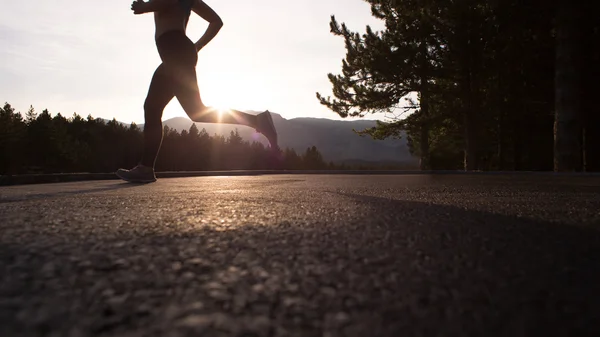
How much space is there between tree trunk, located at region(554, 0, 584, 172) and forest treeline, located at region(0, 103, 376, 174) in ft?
97.1

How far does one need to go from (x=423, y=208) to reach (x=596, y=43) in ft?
48.2

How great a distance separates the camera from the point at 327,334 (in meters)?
0.50

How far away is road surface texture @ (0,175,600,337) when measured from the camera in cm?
54

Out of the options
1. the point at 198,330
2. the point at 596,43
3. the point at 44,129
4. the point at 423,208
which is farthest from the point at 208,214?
the point at 44,129

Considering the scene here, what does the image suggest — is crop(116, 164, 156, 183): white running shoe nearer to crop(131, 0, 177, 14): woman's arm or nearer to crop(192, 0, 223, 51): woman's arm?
crop(192, 0, 223, 51): woman's arm

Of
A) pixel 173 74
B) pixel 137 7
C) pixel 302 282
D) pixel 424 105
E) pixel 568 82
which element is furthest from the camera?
pixel 424 105

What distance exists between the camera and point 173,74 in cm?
460

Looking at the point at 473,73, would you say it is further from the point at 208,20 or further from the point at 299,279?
the point at 299,279

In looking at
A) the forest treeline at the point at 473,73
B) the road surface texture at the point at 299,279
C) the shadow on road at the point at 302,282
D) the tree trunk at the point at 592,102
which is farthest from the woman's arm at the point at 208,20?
the tree trunk at the point at 592,102

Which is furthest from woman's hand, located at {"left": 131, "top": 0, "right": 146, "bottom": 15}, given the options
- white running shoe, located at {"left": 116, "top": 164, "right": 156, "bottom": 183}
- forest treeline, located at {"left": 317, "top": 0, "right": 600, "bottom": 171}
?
forest treeline, located at {"left": 317, "top": 0, "right": 600, "bottom": 171}

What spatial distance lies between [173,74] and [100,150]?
51.2 meters

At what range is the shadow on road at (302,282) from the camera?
1.77 ft

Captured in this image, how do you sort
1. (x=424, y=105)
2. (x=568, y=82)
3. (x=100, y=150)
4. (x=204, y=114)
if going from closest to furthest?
(x=204, y=114)
(x=568, y=82)
(x=424, y=105)
(x=100, y=150)

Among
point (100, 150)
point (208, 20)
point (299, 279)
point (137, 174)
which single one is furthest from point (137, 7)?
point (100, 150)
